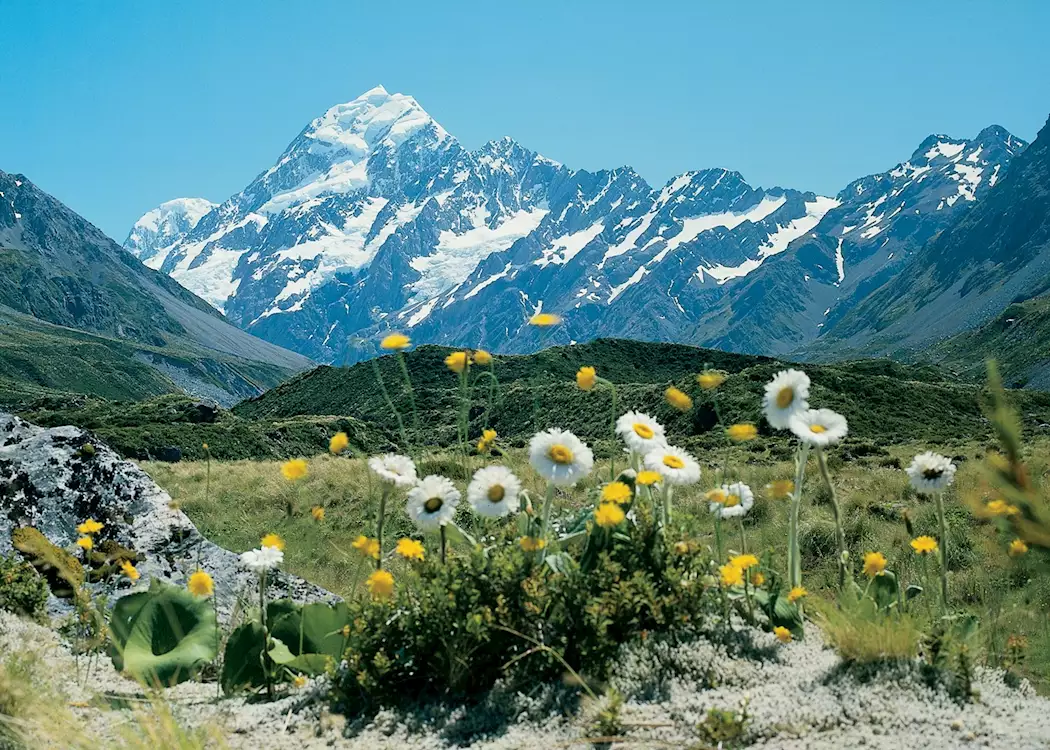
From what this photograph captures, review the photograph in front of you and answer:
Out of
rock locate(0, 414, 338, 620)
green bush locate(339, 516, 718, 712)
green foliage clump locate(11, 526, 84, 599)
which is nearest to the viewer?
green bush locate(339, 516, 718, 712)

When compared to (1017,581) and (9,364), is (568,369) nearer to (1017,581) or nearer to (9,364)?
(1017,581)

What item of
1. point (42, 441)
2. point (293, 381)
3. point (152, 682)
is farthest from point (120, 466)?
point (293, 381)

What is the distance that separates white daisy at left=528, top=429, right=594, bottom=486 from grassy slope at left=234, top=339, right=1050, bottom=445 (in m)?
8.73

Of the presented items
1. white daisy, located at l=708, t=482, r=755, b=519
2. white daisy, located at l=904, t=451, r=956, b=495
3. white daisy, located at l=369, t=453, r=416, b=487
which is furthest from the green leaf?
white daisy, located at l=904, t=451, r=956, b=495

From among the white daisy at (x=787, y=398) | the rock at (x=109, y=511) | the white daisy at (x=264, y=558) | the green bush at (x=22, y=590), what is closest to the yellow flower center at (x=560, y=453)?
the white daisy at (x=787, y=398)

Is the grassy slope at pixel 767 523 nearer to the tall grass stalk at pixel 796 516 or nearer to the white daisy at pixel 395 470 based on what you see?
the tall grass stalk at pixel 796 516

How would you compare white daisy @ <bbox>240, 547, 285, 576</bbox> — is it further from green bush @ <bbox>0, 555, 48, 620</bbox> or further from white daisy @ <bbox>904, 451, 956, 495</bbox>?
white daisy @ <bbox>904, 451, 956, 495</bbox>

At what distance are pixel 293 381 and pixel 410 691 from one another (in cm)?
10498

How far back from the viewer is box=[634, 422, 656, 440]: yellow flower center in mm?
4512

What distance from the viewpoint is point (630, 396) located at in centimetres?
6247

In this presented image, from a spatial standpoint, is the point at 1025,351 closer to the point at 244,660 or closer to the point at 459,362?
the point at 459,362

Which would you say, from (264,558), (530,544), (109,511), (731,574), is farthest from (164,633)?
(109,511)

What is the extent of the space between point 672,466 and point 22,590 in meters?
5.41

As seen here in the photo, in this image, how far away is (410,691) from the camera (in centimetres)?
410
